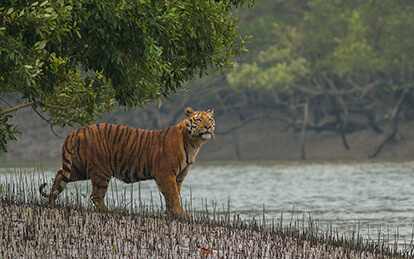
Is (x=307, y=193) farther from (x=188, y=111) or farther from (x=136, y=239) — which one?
(x=136, y=239)

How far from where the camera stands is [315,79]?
4762cm

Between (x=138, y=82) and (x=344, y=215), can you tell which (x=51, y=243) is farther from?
(x=344, y=215)

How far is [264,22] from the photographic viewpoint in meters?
48.6

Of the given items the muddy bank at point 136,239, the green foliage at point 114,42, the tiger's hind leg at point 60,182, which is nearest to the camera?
the green foliage at point 114,42

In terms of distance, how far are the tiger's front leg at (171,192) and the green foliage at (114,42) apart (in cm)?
140

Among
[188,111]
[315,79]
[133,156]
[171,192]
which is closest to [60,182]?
[133,156]

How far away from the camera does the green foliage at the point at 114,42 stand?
792 cm

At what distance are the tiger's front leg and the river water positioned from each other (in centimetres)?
31

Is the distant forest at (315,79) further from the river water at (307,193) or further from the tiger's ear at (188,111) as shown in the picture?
the tiger's ear at (188,111)

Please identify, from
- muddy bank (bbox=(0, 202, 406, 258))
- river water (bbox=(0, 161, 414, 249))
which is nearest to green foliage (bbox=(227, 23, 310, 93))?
river water (bbox=(0, 161, 414, 249))

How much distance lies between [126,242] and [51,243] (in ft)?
3.25

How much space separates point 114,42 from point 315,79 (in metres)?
39.8

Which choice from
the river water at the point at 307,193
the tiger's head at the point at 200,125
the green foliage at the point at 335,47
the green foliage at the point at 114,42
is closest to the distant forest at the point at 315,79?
the green foliage at the point at 335,47

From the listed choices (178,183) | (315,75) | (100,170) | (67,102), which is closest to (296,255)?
(178,183)
